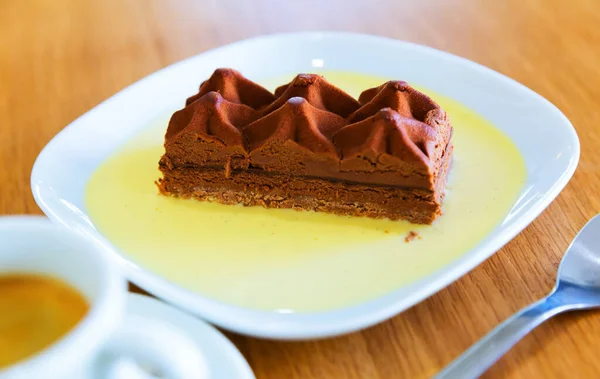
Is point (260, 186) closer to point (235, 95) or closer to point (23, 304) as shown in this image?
point (235, 95)

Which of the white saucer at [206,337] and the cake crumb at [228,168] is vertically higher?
the cake crumb at [228,168]

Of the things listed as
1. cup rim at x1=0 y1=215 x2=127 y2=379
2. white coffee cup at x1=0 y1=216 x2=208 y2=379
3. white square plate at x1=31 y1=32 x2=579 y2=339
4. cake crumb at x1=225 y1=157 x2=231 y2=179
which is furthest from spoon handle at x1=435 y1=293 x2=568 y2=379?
cake crumb at x1=225 y1=157 x2=231 y2=179

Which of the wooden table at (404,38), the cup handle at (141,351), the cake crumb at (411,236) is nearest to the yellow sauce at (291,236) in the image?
the cake crumb at (411,236)

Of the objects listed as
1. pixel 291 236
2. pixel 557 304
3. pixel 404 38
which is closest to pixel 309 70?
pixel 404 38

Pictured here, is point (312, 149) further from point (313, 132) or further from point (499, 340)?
point (499, 340)

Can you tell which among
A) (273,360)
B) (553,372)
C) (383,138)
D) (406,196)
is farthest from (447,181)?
(273,360)

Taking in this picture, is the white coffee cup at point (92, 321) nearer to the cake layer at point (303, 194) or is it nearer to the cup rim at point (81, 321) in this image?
the cup rim at point (81, 321)
